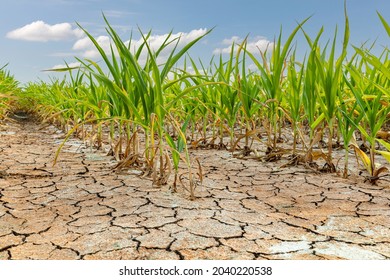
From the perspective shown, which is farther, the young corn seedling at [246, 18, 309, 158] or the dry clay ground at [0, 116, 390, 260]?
the young corn seedling at [246, 18, 309, 158]

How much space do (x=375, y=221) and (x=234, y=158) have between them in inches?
53.0

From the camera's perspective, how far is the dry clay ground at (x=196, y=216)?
4.52ft

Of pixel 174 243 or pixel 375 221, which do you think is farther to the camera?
pixel 375 221

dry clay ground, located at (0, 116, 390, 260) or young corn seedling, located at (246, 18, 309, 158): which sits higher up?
young corn seedling, located at (246, 18, 309, 158)

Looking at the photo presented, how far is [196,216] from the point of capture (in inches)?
65.4

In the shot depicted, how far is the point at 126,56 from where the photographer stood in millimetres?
1994

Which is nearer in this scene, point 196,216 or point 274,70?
point 196,216

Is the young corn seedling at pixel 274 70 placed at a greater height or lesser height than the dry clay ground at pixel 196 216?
greater

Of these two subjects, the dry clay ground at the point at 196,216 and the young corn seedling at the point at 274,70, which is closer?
the dry clay ground at the point at 196,216

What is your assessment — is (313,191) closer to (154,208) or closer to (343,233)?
(343,233)

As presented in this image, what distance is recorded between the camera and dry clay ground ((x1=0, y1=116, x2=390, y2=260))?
1.38 meters

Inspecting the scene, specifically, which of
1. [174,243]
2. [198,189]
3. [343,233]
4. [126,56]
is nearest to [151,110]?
[126,56]

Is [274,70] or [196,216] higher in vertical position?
[274,70]

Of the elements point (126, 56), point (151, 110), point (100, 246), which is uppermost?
point (126, 56)
